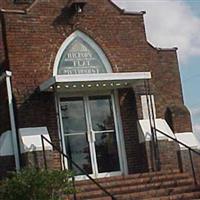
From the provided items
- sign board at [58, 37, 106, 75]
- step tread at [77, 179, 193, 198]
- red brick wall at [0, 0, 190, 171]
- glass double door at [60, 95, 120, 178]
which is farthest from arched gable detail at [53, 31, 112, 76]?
step tread at [77, 179, 193, 198]

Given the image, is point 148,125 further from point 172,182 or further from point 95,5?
point 95,5

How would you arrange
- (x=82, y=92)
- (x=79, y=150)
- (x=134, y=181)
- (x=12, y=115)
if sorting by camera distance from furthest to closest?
(x=82, y=92) → (x=79, y=150) → (x=12, y=115) → (x=134, y=181)

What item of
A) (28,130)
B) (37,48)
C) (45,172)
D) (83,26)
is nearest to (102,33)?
(83,26)

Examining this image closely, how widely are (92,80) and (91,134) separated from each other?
1.65 meters

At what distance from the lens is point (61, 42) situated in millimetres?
16812

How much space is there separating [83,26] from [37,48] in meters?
1.58

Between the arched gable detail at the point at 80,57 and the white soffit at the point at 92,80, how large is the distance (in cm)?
65

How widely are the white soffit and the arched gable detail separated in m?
0.65

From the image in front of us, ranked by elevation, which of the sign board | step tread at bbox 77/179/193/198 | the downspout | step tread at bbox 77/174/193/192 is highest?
the sign board

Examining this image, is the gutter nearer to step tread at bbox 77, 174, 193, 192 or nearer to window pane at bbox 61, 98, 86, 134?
window pane at bbox 61, 98, 86, 134

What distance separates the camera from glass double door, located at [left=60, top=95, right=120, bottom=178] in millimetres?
16391

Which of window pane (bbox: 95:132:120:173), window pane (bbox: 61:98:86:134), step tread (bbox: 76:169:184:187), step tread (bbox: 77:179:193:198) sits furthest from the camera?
window pane (bbox: 95:132:120:173)

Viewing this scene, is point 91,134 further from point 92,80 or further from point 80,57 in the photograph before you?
point 80,57

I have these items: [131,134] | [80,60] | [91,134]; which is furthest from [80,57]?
[131,134]
